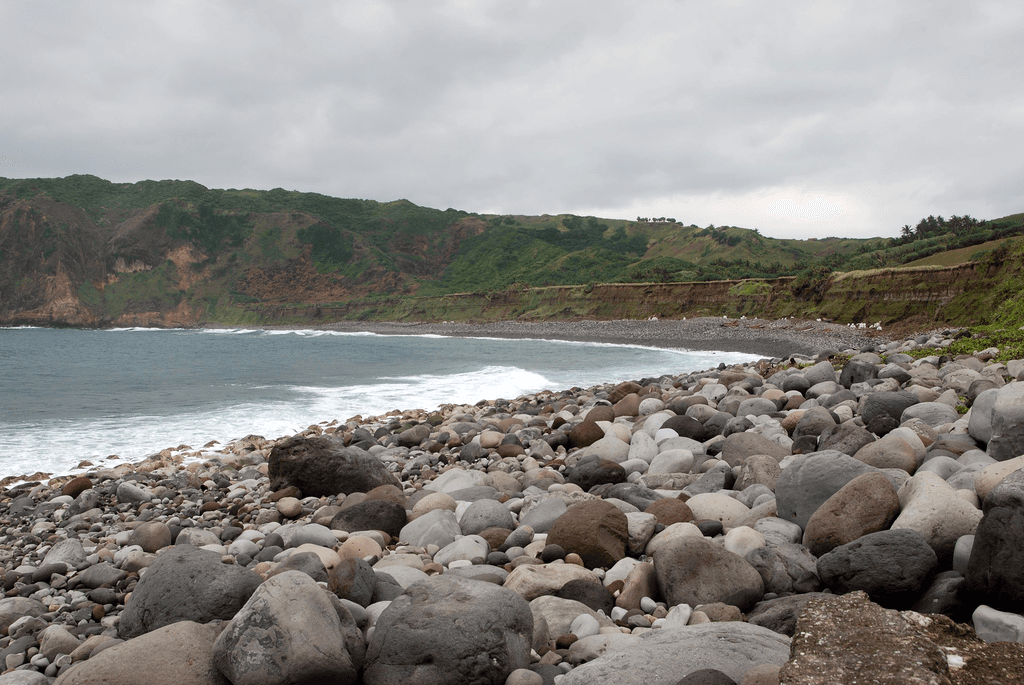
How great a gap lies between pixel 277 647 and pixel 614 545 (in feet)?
8.69

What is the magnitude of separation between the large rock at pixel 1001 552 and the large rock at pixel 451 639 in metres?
2.45

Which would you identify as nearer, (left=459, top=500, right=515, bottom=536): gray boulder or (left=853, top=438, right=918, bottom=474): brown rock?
(left=853, top=438, right=918, bottom=474): brown rock

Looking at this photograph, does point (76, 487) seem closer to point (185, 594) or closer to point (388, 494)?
point (388, 494)

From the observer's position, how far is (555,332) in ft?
228

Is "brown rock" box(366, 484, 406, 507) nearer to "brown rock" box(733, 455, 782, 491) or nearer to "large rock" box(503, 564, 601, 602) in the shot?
"large rock" box(503, 564, 601, 602)

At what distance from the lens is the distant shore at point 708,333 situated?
37.0m

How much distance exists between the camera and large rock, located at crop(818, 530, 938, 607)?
3.42 metres

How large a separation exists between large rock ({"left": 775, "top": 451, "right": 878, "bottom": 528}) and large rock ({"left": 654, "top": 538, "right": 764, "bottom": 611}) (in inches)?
41.4

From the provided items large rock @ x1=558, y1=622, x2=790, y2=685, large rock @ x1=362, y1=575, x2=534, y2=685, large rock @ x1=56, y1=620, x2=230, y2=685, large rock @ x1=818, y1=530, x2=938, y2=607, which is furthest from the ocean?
large rock @ x1=818, y1=530, x2=938, y2=607

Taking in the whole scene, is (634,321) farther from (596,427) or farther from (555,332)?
(596,427)

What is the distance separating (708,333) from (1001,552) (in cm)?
4966

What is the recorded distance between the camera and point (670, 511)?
209 inches

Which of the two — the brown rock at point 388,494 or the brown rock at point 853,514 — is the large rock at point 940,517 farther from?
the brown rock at point 388,494

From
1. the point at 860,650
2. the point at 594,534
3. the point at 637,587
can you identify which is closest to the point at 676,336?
the point at 594,534
